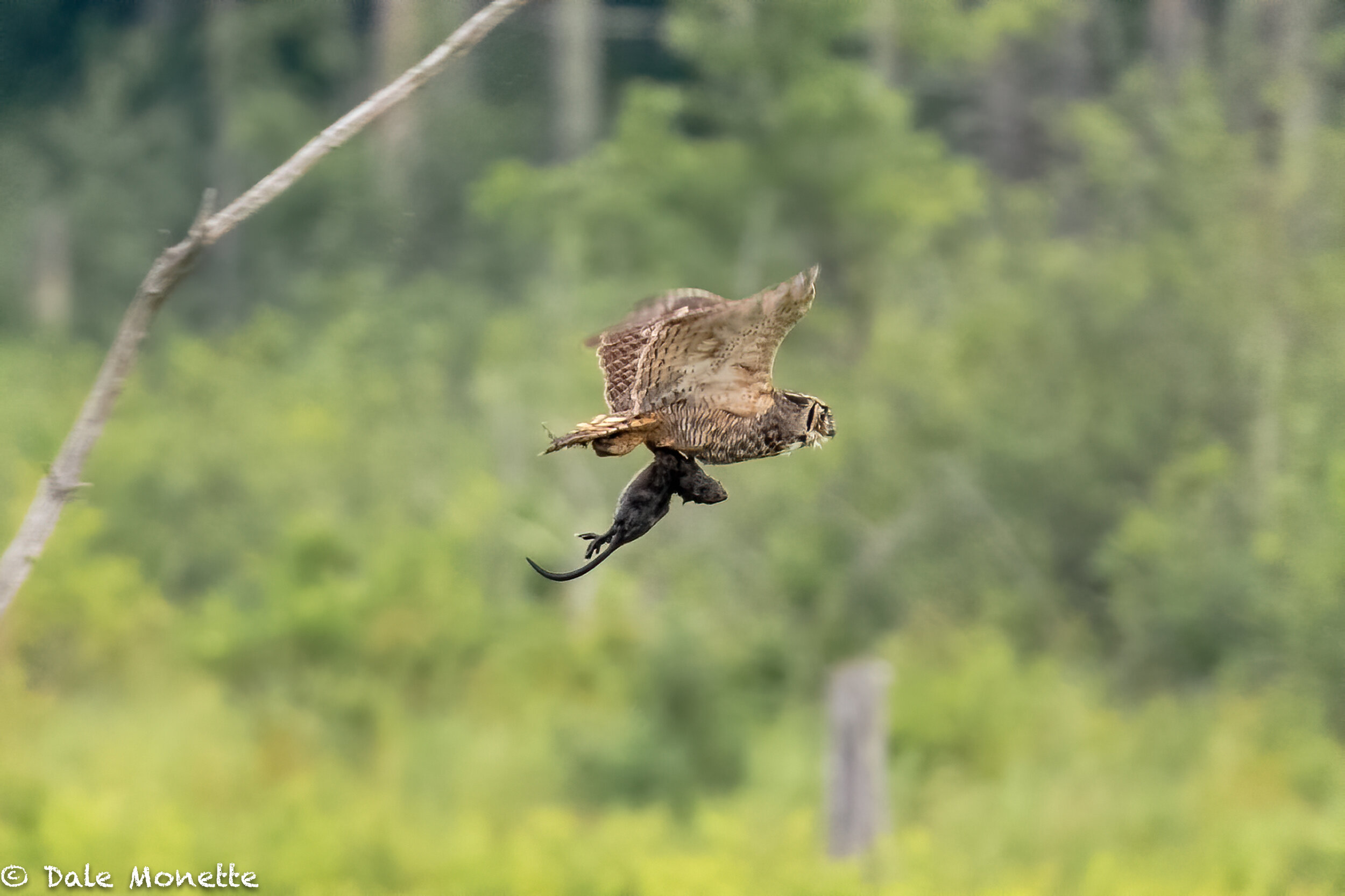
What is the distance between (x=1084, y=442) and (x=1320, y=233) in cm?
207

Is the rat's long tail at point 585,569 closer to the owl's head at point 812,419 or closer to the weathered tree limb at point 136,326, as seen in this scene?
the owl's head at point 812,419

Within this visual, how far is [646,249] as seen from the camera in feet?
36.1

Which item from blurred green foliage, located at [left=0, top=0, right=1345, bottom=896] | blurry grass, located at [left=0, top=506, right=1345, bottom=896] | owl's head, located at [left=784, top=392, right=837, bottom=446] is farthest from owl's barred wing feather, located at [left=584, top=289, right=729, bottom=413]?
blurry grass, located at [left=0, top=506, right=1345, bottom=896]

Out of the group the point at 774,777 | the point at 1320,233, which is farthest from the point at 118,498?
the point at 1320,233

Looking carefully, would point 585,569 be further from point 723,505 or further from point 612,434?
point 723,505

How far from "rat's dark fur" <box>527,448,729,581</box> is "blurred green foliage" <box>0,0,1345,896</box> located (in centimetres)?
533

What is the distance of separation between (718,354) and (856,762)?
265 inches

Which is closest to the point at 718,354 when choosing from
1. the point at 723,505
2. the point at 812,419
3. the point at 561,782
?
the point at 812,419

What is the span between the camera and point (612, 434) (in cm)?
207

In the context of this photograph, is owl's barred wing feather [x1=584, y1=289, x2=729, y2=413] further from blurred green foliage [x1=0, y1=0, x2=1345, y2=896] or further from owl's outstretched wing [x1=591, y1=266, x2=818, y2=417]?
blurred green foliage [x1=0, y1=0, x2=1345, y2=896]

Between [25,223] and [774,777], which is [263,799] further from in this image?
[25,223]

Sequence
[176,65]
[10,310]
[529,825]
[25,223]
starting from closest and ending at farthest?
1. [529,825]
2. [10,310]
3. [25,223]
4. [176,65]

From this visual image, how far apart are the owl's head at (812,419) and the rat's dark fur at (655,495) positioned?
157 mm

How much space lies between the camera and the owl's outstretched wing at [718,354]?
1984 mm
